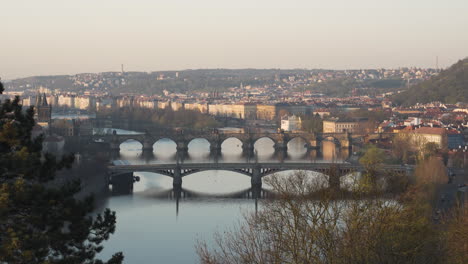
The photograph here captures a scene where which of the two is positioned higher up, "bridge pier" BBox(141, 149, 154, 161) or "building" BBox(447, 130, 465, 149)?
"building" BBox(447, 130, 465, 149)

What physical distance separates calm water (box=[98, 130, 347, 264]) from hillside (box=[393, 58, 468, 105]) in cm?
2770

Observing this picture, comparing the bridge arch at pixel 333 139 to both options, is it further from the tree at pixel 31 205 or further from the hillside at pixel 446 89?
the tree at pixel 31 205

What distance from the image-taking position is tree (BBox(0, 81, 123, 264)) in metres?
5.77

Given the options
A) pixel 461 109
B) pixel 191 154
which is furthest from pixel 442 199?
pixel 461 109

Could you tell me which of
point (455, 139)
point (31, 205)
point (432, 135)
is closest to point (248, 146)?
point (432, 135)

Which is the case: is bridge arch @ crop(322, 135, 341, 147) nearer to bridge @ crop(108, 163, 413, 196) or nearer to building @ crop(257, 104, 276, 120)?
bridge @ crop(108, 163, 413, 196)

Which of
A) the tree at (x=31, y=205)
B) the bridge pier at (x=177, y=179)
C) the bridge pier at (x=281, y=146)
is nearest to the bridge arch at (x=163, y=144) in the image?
the bridge pier at (x=281, y=146)

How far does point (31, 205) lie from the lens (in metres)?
5.98

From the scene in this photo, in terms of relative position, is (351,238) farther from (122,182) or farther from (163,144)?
(163,144)

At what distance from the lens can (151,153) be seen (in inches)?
1320

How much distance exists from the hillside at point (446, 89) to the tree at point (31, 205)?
4971 centimetres

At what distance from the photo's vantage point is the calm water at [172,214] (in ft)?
48.2

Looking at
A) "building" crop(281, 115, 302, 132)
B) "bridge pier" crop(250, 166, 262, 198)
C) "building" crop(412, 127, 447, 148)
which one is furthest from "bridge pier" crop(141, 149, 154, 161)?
"building" crop(281, 115, 302, 132)

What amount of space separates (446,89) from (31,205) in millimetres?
52675
